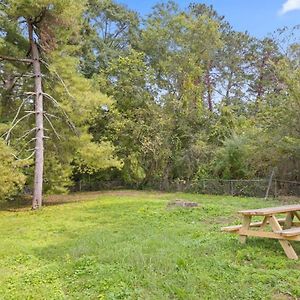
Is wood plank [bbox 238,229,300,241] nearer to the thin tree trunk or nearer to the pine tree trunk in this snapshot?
the pine tree trunk

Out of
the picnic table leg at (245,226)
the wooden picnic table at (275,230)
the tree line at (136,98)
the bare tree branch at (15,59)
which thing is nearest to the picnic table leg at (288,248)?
the wooden picnic table at (275,230)

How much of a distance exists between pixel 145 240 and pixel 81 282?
2.14 meters

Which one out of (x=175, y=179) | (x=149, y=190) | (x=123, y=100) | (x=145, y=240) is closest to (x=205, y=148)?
(x=175, y=179)

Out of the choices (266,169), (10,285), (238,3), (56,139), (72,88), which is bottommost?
(10,285)

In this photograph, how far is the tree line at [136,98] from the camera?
13.9 m

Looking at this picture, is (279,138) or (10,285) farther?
(279,138)

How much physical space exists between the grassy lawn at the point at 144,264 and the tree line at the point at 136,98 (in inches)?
224

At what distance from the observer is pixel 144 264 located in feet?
15.4

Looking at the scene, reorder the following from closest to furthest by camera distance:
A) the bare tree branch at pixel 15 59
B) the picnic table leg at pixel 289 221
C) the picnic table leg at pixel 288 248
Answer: the picnic table leg at pixel 288 248 < the picnic table leg at pixel 289 221 < the bare tree branch at pixel 15 59

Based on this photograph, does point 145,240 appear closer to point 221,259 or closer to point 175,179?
point 221,259

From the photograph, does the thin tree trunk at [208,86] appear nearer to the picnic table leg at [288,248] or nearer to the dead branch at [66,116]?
the dead branch at [66,116]

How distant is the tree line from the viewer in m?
13.9

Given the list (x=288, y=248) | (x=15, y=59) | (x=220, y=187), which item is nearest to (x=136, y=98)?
(x=220, y=187)

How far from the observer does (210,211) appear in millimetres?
9898
